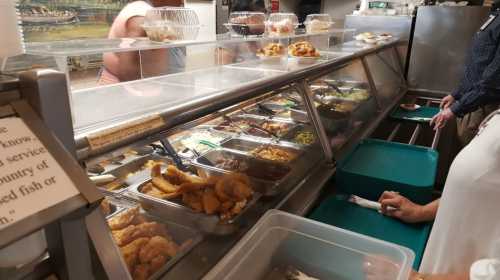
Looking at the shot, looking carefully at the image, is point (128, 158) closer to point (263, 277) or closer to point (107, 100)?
point (107, 100)

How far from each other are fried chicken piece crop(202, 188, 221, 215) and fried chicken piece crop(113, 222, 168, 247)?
0.16 meters

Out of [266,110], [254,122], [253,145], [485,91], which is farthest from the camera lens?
[485,91]

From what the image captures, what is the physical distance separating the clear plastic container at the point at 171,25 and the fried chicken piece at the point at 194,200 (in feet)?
1.94

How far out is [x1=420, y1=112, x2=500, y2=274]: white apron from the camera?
120 centimetres

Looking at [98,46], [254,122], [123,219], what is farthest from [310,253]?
[254,122]

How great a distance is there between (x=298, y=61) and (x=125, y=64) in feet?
3.09

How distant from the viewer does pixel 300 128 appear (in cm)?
228

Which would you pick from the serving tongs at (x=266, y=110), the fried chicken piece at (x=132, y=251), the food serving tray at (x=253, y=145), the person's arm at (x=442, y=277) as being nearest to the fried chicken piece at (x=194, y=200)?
the fried chicken piece at (x=132, y=251)

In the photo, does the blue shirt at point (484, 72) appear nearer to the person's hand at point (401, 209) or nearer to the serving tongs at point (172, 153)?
the person's hand at point (401, 209)

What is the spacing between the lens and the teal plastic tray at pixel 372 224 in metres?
1.55

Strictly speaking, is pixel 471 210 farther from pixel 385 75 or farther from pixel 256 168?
pixel 385 75

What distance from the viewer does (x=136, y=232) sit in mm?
1174

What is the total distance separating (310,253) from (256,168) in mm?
559

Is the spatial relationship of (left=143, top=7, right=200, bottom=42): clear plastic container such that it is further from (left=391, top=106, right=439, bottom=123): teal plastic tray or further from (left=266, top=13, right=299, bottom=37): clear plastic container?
(left=391, top=106, right=439, bottom=123): teal plastic tray
